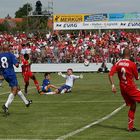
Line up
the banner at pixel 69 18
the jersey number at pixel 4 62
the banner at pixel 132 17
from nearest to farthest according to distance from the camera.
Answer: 1. the jersey number at pixel 4 62
2. the banner at pixel 132 17
3. the banner at pixel 69 18

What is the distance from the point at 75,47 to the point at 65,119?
37.6m

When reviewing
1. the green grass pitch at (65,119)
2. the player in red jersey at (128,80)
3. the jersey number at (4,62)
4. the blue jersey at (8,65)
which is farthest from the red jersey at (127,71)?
the jersey number at (4,62)

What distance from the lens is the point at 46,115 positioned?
16141 millimetres

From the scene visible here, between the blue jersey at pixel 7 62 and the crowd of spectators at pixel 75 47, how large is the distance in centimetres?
3087

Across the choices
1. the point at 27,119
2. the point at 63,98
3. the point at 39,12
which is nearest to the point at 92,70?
the point at 39,12

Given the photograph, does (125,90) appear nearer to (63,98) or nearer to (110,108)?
(110,108)

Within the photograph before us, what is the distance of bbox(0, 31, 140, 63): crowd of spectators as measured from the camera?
49869mm

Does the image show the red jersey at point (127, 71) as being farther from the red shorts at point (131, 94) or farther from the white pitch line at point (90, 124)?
the white pitch line at point (90, 124)

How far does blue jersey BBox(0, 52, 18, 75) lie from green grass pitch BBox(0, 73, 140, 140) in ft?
4.16

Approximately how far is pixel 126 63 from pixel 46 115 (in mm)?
4114

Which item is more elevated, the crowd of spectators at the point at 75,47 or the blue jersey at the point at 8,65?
the blue jersey at the point at 8,65

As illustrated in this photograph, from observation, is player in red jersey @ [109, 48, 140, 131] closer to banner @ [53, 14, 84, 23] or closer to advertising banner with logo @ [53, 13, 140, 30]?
advertising banner with logo @ [53, 13, 140, 30]

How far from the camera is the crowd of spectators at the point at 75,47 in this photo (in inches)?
1963

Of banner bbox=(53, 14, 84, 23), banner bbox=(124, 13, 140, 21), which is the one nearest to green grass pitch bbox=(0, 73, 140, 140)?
banner bbox=(124, 13, 140, 21)
